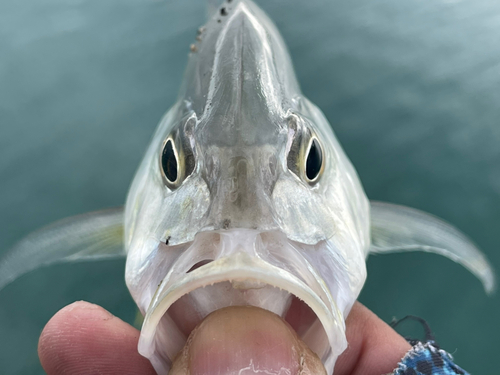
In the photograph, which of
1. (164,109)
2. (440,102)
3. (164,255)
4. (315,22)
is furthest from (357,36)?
(164,255)

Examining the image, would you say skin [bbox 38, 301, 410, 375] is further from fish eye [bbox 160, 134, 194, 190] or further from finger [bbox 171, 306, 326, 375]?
fish eye [bbox 160, 134, 194, 190]

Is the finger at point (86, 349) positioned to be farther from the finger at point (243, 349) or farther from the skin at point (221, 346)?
the finger at point (243, 349)

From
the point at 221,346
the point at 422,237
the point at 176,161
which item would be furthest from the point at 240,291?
the point at 422,237

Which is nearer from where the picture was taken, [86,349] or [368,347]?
[86,349]

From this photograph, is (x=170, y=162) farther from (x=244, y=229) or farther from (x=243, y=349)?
(x=243, y=349)

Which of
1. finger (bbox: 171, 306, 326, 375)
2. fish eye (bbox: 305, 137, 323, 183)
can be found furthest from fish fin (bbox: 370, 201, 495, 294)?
finger (bbox: 171, 306, 326, 375)
